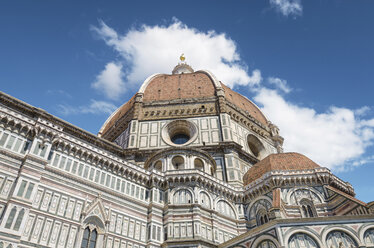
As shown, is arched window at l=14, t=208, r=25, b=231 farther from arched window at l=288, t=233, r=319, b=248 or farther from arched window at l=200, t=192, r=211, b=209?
arched window at l=288, t=233, r=319, b=248

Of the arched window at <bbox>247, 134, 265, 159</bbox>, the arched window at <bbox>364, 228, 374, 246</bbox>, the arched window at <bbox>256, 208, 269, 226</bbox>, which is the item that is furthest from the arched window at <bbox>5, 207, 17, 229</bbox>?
the arched window at <bbox>247, 134, 265, 159</bbox>

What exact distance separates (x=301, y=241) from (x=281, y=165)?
12446mm

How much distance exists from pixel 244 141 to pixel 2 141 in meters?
29.4

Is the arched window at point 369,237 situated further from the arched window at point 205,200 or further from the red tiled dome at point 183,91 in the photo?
the red tiled dome at point 183,91

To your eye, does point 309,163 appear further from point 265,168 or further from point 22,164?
point 22,164

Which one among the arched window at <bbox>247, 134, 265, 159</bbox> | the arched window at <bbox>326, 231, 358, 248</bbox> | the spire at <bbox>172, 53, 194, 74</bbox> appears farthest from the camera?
the spire at <bbox>172, 53, 194, 74</bbox>

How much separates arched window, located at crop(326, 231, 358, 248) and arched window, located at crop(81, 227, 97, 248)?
17.2 meters

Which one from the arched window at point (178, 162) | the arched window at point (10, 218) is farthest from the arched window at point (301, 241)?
the arched window at point (10, 218)

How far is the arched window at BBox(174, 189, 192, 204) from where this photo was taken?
28.2 m

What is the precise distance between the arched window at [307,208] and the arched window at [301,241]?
7.34 metres

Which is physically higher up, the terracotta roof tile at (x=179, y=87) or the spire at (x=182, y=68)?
the spire at (x=182, y=68)

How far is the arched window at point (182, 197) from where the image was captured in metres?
28.2

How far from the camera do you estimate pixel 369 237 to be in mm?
21109

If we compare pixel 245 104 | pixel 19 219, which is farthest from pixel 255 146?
pixel 19 219
